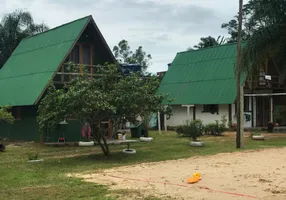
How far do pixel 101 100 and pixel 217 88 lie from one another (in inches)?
622

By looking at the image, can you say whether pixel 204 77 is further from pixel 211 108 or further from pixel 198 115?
pixel 198 115

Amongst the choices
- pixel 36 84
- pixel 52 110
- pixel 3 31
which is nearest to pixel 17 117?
pixel 36 84

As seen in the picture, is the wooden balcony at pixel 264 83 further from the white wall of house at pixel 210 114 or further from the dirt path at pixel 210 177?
the dirt path at pixel 210 177

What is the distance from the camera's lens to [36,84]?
18.9 meters

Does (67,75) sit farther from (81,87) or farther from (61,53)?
(81,87)

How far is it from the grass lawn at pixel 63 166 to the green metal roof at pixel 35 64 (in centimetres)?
269

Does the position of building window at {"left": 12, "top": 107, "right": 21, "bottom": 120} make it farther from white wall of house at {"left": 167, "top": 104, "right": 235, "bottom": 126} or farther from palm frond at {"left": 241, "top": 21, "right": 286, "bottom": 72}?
white wall of house at {"left": 167, "top": 104, "right": 235, "bottom": 126}

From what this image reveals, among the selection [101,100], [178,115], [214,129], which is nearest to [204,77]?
[178,115]

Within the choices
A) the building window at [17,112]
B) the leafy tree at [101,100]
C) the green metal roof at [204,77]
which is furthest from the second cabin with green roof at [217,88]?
the leafy tree at [101,100]

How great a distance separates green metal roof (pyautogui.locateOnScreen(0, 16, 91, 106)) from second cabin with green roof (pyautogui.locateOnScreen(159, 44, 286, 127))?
9.63m

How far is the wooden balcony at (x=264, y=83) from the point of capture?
1088 inches

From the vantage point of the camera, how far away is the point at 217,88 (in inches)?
1063

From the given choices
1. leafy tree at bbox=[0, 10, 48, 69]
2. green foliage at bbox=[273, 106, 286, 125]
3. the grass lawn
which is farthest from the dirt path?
leafy tree at bbox=[0, 10, 48, 69]

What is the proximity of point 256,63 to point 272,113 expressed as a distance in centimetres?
966
